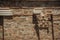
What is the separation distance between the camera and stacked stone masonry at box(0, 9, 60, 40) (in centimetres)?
722

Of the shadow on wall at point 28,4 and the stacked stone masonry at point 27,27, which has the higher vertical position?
the shadow on wall at point 28,4

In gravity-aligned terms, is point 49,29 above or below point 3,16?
below

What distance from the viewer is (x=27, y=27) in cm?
732

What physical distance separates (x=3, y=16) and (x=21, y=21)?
2.67 ft

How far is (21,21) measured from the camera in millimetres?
Answer: 7328

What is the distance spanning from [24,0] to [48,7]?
1.13m

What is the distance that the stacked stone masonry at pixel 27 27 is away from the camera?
722cm

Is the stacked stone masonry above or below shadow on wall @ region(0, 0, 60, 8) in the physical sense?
below

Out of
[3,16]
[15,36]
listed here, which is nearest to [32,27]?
[15,36]

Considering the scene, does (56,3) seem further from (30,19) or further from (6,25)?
(6,25)

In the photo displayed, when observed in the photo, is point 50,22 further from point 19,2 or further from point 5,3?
point 5,3

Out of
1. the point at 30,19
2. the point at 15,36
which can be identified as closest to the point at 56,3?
the point at 30,19

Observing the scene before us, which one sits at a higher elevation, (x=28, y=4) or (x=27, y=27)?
(x=28, y=4)

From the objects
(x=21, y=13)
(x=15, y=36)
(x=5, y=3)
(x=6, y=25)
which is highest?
(x=5, y=3)
